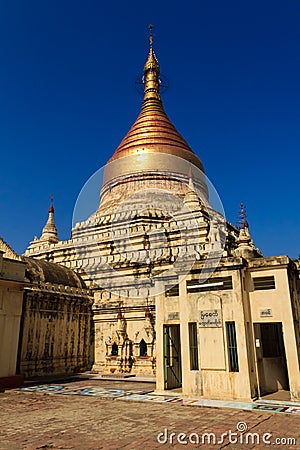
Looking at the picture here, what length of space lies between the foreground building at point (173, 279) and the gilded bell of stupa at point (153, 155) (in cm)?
13

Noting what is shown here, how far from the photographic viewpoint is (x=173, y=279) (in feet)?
56.2

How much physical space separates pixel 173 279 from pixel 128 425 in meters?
7.60

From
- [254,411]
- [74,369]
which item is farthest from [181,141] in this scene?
[254,411]

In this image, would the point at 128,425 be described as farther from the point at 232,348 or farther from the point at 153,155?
the point at 153,155

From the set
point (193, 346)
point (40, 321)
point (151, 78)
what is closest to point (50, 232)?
point (40, 321)

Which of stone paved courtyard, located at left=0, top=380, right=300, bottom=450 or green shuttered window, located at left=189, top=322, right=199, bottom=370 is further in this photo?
green shuttered window, located at left=189, top=322, right=199, bottom=370

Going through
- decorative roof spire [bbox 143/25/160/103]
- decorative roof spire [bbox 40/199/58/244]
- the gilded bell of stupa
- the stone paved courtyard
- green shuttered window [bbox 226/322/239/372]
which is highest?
decorative roof spire [bbox 143/25/160/103]

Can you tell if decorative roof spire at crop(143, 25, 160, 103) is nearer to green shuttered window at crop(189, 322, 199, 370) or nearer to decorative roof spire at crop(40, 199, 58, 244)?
decorative roof spire at crop(40, 199, 58, 244)

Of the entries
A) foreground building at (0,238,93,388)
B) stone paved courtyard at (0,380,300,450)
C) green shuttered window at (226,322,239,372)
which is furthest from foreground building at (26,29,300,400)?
stone paved courtyard at (0,380,300,450)

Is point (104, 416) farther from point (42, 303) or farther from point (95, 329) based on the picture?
point (95, 329)

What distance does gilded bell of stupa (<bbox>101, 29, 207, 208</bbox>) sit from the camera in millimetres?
39281

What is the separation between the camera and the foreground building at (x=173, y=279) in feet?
49.1

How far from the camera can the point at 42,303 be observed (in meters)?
23.8

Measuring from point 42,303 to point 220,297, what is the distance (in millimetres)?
12986
